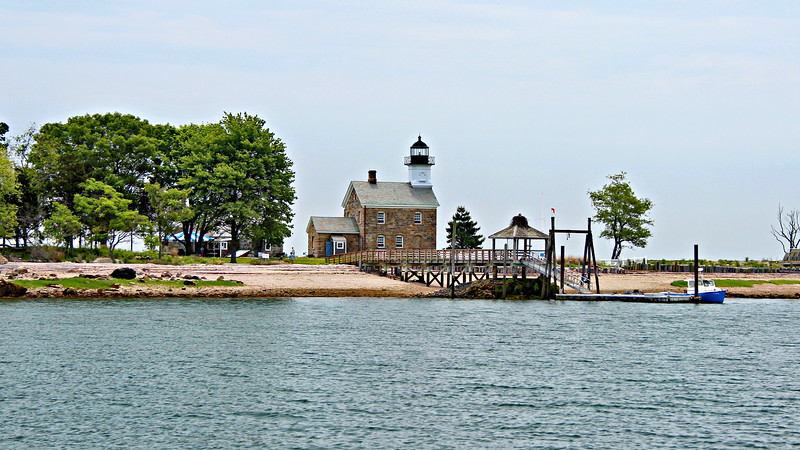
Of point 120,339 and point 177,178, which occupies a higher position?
point 177,178

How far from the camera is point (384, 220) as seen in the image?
276 feet

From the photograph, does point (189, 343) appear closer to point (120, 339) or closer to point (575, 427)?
point (120, 339)

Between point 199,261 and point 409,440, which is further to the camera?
point 199,261

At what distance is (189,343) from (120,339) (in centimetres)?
317

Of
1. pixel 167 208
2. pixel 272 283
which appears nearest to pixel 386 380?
pixel 272 283

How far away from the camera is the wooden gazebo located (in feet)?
201

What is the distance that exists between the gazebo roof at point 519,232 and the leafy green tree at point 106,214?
3036cm

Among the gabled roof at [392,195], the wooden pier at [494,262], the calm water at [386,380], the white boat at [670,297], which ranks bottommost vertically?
the calm water at [386,380]

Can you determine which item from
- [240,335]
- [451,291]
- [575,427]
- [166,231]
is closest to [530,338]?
[240,335]

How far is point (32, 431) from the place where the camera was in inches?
877

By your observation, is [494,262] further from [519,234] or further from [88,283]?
[88,283]

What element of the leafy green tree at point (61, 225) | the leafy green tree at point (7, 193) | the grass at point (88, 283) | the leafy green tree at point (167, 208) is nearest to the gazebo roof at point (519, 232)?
the grass at point (88, 283)

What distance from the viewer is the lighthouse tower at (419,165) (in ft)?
290

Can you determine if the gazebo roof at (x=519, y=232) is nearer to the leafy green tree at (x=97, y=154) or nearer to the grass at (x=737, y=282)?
the grass at (x=737, y=282)
